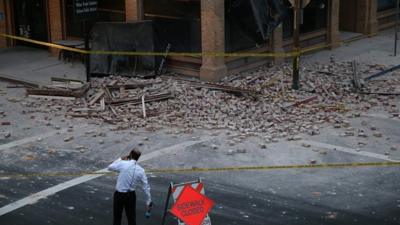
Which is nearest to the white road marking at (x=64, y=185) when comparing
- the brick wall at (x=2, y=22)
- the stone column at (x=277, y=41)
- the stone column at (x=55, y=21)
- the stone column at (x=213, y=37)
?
the stone column at (x=213, y=37)

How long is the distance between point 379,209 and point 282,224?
175cm

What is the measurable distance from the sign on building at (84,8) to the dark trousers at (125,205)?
1004cm

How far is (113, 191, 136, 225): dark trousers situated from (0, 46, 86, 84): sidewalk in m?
10.6

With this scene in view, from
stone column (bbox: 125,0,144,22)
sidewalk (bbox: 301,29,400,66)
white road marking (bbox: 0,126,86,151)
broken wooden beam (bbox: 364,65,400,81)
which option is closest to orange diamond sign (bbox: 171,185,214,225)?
white road marking (bbox: 0,126,86,151)

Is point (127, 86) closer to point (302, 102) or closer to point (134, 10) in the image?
point (134, 10)

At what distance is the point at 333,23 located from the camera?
81.6 feet

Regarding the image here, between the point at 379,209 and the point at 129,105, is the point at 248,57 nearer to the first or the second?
the point at 129,105

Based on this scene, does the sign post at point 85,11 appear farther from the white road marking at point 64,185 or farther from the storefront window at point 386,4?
the storefront window at point 386,4

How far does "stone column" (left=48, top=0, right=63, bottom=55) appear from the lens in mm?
23984

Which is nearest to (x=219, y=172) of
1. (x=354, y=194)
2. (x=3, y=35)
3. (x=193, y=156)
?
(x=193, y=156)

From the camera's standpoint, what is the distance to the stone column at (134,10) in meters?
21.5

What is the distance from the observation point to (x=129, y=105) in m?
17.8

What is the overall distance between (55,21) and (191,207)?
15372mm

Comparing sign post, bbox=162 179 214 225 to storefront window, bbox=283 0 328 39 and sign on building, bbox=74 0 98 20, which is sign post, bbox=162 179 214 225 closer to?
sign on building, bbox=74 0 98 20
